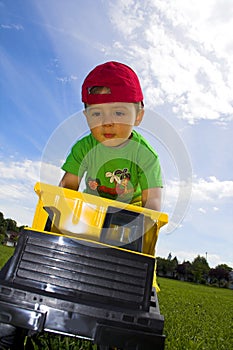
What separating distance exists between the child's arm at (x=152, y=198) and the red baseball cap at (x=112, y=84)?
0.83 m

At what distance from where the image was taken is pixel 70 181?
154 inches

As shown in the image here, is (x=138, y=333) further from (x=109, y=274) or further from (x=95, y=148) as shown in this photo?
(x=95, y=148)

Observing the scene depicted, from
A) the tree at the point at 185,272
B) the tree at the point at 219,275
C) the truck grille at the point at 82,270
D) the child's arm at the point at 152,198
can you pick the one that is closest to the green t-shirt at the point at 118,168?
the child's arm at the point at 152,198

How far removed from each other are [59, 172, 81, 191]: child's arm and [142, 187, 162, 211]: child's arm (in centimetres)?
76

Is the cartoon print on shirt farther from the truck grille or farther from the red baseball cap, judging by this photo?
the truck grille

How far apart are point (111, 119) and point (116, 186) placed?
2.28 feet

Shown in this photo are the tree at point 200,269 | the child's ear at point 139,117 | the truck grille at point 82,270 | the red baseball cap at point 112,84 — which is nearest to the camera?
the truck grille at point 82,270

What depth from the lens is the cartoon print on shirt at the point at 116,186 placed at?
3740 millimetres

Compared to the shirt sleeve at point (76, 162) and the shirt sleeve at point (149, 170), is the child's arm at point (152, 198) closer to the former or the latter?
the shirt sleeve at point (149, 170)

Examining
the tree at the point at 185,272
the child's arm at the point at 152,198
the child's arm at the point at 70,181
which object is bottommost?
the child's arm at the point at 152,198

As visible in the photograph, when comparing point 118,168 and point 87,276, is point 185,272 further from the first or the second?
point 87,276

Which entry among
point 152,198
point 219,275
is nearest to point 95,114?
point 152,198

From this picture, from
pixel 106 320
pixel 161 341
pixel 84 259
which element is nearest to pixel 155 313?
pixel 161 341

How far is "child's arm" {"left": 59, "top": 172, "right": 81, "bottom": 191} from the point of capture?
3.88 meters
